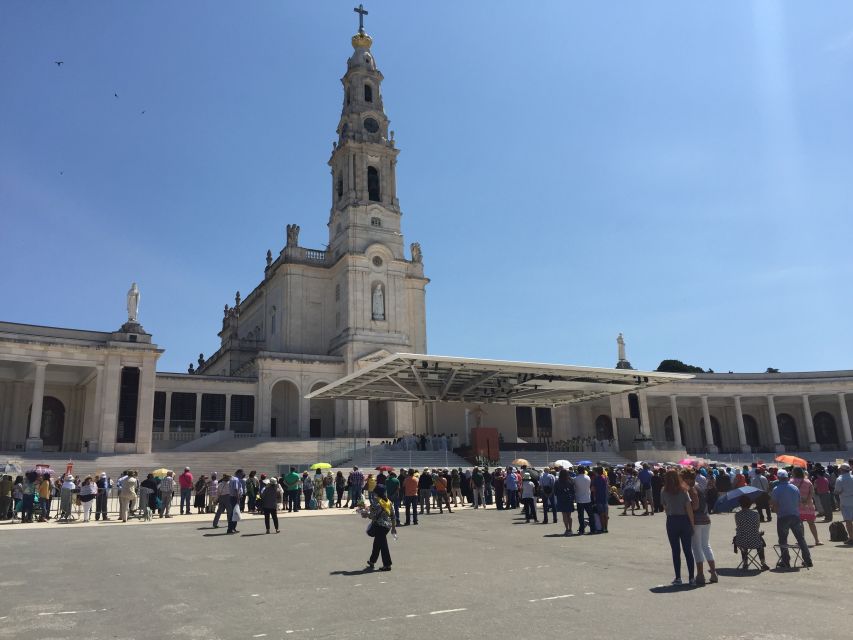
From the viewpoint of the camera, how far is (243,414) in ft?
158

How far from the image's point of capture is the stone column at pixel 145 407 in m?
38.9

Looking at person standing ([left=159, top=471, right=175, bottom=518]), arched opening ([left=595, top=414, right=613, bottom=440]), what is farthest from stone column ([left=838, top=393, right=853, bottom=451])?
person standing ([left=159, top=471, right=175, bottom=518])

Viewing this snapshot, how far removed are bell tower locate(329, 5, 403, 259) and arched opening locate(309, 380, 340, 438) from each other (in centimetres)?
1199

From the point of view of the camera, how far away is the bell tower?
5378 cm

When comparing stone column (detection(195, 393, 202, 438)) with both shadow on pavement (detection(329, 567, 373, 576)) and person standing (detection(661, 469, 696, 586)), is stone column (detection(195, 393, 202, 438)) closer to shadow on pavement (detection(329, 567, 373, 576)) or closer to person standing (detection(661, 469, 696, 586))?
shadow on pavement (detection(329, 567, 373, 576))

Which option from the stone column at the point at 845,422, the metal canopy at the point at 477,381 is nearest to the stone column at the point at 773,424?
the stone column at the point at 845,422

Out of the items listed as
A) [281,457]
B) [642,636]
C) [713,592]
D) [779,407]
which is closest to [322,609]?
[642,636]

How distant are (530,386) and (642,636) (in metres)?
30.0

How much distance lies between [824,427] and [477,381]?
44361 millimetres

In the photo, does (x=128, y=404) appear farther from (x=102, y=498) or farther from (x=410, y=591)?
(x=410, y=591)

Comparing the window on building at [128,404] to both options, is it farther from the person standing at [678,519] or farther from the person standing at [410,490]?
the person standing at [678,519]

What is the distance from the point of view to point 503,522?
1908cm

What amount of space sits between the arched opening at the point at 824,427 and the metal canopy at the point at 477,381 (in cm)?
3340

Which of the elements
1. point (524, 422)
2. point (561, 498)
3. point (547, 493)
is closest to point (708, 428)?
point (524, 422)
